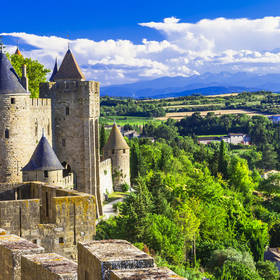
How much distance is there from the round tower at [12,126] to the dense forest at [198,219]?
7740 mm

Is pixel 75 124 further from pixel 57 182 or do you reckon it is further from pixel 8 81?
pixel 57 182

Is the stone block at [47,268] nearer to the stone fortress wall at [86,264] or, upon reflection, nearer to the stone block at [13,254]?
the stone fortress wall at [86,264]

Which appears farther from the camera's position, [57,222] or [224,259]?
[224,259]

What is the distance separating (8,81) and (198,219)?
78.2ft

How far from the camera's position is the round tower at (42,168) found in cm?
2497

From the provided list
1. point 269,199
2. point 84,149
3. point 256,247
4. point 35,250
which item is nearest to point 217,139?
point 269,199

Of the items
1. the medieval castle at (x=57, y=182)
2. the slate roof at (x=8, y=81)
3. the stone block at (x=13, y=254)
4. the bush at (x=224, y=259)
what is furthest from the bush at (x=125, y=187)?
the stone block at (x=13, y=254)

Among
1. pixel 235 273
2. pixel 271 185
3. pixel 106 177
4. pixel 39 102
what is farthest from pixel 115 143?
pixel 271 185

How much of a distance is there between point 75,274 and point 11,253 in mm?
1621

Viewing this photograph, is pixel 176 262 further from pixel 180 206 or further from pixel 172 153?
pixel 172 153

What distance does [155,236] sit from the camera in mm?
31250

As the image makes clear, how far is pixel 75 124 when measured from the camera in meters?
35.0

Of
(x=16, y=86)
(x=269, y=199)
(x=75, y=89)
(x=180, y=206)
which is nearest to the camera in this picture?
(x=16, y=86)

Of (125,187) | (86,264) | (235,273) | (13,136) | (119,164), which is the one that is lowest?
(235,273)
